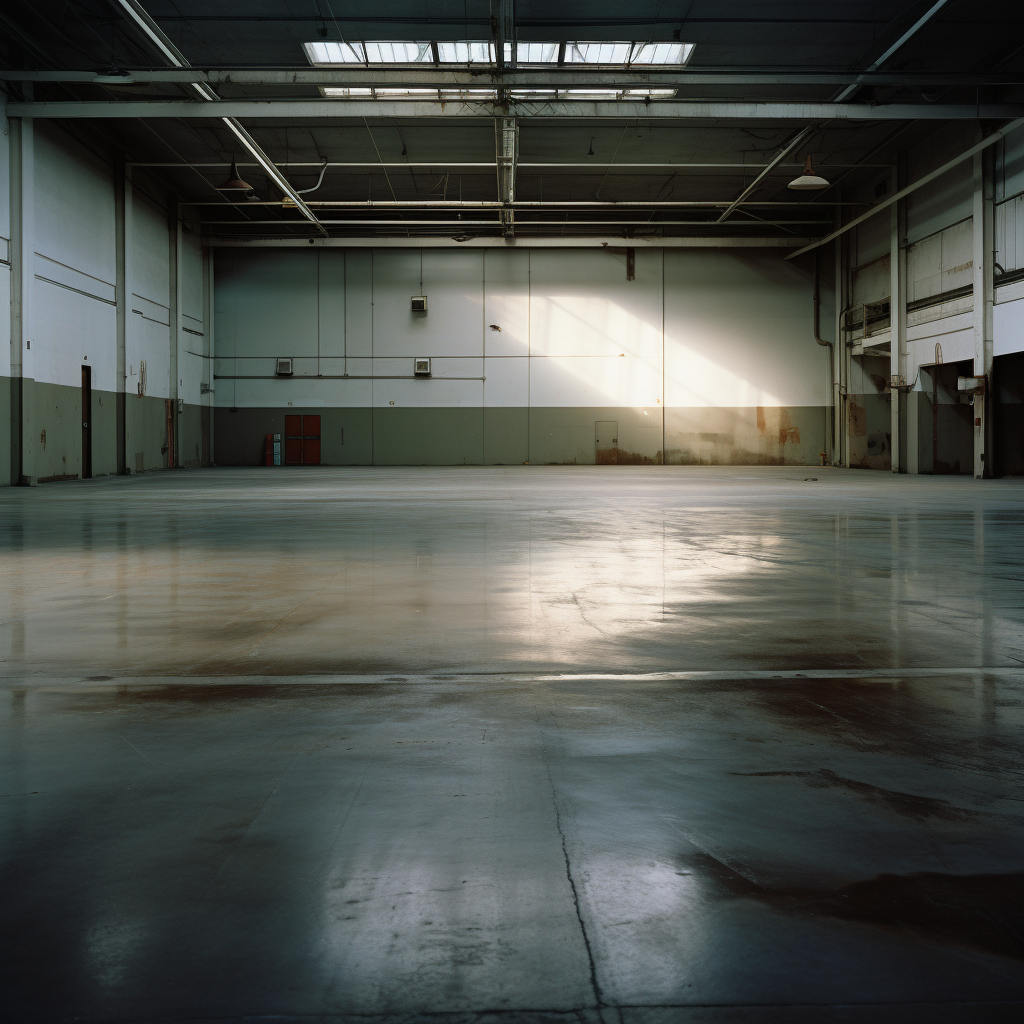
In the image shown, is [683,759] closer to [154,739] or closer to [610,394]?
[154,739]

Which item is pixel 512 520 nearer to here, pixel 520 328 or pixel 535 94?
pixel 535 94

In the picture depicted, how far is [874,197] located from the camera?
83.3ft

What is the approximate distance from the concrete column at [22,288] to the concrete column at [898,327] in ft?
65.6

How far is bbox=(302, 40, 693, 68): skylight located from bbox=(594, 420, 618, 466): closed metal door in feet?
43.9

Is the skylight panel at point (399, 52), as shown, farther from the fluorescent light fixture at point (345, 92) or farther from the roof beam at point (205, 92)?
the roof beam at point (205, 92)

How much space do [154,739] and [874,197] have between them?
26.9 metres

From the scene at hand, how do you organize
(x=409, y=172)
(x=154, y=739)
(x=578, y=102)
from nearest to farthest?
(x=154, y=739) < (x=578, y=102) < (x=409, y=172)

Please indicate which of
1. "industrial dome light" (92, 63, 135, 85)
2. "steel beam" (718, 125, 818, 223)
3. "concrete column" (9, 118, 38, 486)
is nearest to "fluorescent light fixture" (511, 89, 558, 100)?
"steel beam" (718, 125, 818, 223)

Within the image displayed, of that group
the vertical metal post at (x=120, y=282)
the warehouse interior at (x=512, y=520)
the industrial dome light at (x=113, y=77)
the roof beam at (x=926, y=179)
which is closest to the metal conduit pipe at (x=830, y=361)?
the warehouse interior at (x=512, y=520)

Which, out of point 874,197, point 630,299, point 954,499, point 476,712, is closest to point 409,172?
point 630,299

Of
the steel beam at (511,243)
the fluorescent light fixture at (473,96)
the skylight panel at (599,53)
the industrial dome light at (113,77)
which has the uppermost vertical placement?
the skylight panel at (599,53)

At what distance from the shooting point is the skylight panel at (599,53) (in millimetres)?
16688

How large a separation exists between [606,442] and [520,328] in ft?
15.1

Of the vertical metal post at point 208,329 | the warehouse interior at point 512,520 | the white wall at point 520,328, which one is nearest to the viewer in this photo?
the warehouse interior at point 512,520
